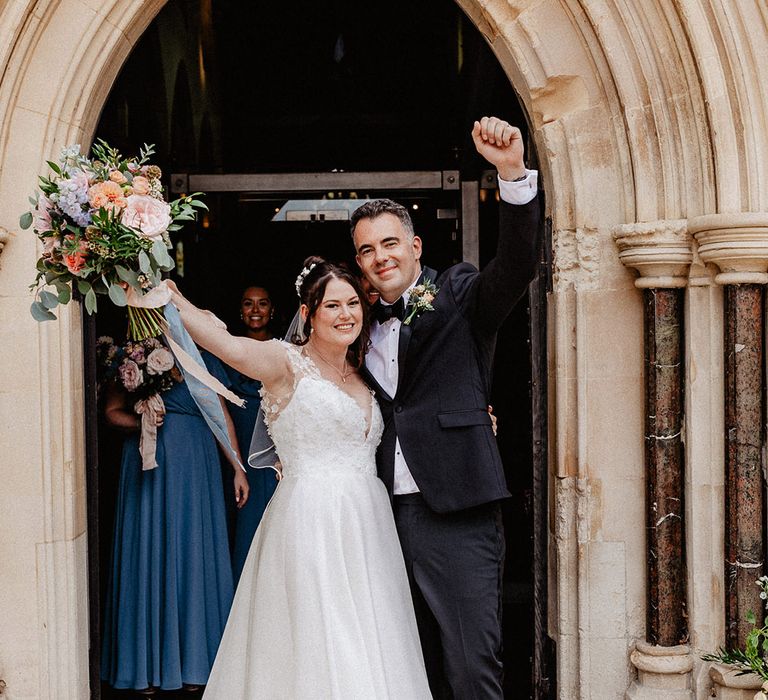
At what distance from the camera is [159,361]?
4.04 metres

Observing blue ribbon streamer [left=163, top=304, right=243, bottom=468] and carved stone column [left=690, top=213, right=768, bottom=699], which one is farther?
Result: carved stone column [left=690, top=213, right=768, bottom=699]

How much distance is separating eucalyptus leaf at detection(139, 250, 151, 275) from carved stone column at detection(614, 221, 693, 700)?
1.54 metres

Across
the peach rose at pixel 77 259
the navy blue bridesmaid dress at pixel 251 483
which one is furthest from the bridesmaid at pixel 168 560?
the peach rose at pixel 77 259

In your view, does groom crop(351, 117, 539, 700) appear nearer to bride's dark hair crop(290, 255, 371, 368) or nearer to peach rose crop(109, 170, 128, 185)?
bride's dark hair crop(290, 255, 371, 368)

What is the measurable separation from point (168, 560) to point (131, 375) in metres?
0.77

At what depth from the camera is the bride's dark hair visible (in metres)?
2.94

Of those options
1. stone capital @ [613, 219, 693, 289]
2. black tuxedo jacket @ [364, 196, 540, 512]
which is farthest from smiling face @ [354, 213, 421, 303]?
stone capital @ [613, 219, 693, 289]

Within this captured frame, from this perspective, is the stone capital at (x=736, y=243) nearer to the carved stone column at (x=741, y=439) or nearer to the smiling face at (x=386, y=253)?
the carved stone column at (x=741, y=439)

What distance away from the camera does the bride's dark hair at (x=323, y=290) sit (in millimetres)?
2943

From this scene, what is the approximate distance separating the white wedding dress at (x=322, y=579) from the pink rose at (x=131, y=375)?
122 cm

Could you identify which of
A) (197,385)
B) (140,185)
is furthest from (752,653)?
(140,185)

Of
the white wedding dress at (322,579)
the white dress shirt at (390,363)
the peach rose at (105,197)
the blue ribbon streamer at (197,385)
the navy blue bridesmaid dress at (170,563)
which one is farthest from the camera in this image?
the navy blue bridesmaid dress at (170,563)

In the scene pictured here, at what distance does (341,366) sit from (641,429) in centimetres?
100

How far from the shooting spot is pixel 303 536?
2.86 metres
